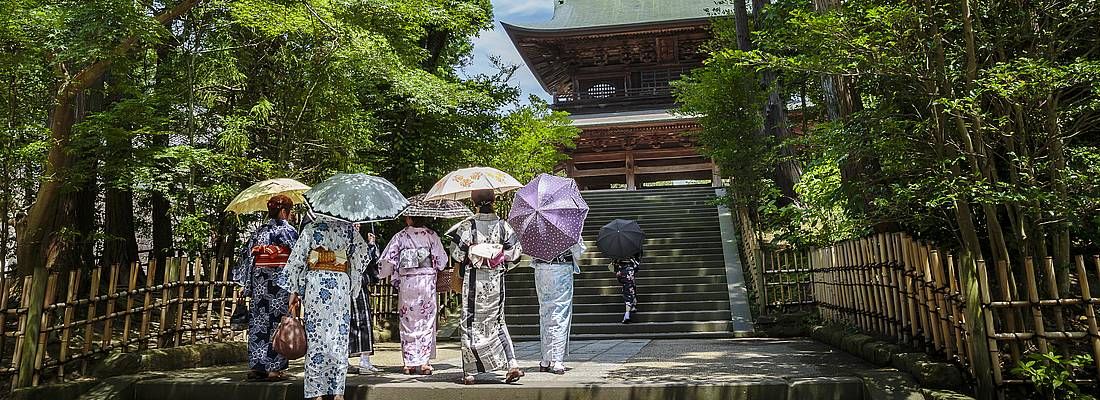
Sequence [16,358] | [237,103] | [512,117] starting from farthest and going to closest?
1. [512,117]
2. [237,103]
3. [16,358]

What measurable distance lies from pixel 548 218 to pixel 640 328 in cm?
466

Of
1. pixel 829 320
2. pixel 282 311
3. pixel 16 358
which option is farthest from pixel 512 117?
pixel 16 358

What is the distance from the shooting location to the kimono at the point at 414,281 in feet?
17.1

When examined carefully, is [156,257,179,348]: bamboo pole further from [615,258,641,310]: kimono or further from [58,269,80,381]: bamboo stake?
[615,258,641,310]: kimono

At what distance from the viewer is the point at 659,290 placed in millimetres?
10195

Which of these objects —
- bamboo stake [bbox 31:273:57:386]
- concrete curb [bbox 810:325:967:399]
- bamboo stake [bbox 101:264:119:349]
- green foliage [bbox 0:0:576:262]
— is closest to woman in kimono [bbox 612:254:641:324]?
concrete curb [bbox 810:325:967:399]

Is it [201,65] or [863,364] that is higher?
[201,65]

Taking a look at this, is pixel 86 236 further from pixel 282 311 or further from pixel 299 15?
pixel 282 311

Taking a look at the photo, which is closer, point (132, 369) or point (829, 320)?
point (132, 369)

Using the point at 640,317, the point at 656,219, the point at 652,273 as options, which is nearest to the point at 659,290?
the point at 652,273

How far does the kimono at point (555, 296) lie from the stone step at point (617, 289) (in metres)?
5.31

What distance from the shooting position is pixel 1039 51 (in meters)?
4.56

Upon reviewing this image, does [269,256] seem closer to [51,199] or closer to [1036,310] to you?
[51,199]

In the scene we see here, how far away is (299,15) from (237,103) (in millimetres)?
1671
